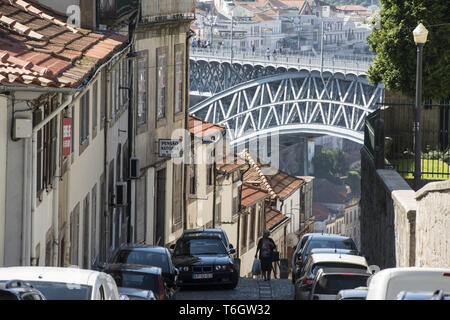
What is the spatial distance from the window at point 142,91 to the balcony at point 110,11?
151 inches

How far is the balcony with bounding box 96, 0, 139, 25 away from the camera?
805 inches

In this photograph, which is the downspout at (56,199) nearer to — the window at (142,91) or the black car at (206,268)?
the black car at (206,268)

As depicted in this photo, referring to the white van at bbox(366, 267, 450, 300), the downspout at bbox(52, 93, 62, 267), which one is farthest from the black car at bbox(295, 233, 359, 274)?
the white van at bbox(366, 267, 450, 300)

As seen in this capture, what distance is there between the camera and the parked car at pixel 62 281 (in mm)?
8125

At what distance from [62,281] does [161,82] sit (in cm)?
2079

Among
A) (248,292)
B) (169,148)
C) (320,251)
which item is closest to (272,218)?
(169,148)

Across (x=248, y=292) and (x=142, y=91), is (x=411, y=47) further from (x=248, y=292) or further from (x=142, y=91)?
(x=248, y=292)

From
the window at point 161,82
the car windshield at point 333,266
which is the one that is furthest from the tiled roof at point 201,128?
the car windshield at point 333,266

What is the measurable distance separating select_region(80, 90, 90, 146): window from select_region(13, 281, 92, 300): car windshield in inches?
395

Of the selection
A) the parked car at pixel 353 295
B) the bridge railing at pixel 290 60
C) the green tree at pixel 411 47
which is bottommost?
the parked car at pixel 353 295

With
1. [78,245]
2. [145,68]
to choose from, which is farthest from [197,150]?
[78,245]

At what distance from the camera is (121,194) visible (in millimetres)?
22422

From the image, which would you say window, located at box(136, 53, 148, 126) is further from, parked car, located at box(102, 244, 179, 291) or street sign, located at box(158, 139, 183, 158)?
parked car, located at box(102, 244, 179, 291)
